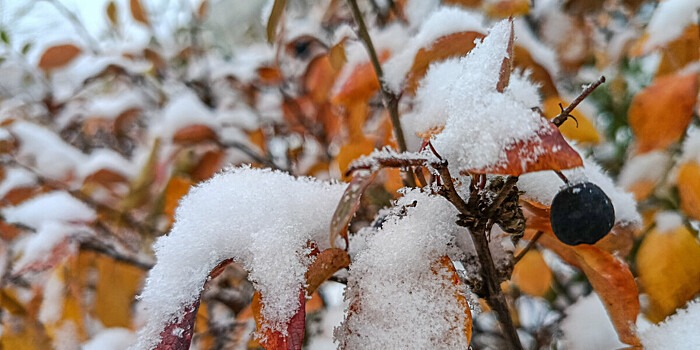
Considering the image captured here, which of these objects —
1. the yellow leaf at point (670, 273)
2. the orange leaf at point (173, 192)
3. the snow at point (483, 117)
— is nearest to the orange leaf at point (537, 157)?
the snow at point (483, 117)

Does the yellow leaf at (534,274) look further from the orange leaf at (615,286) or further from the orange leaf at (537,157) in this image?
the orange leaf at (537,157)

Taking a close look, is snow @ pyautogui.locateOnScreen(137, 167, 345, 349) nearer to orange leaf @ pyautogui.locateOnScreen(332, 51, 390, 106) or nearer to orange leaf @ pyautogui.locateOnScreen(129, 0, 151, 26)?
orange leaf @ pyautogui.locateOnScreen(332, 51, 390, 106)

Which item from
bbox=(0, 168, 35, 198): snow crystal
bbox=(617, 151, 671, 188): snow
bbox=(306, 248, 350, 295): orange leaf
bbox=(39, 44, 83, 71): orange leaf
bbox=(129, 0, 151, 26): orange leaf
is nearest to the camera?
bbox=(306, 248, 350, 295): orange leaf

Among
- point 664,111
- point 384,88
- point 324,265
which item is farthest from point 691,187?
point 324,265

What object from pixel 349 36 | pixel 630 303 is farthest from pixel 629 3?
pixel 630 303

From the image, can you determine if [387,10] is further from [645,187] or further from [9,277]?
[9,277]

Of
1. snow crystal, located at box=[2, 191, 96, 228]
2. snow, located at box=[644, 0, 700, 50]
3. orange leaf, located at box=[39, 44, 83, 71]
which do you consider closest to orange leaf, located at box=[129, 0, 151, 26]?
orange leaf, located at box=[39, 44, 83, 71]

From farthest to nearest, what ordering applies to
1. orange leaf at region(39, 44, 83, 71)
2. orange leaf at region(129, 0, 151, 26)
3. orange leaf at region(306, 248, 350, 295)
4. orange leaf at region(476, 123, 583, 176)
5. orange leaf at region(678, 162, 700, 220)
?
orange leaf at region(129, 0, 151, 26)
orange leaf at region(39, 44, 83, 71)
orange leaf at region(678, 162, 700, 220)
orange leaf at region(306, 248, 350, 295)
orange leaf at region(476, 123, 583, 176)
